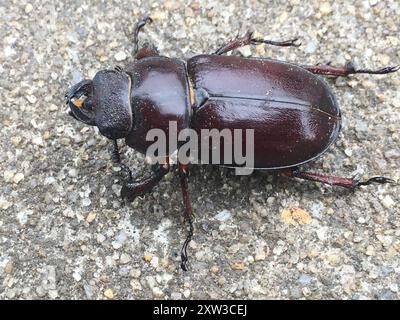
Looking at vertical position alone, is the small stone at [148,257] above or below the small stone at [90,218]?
below

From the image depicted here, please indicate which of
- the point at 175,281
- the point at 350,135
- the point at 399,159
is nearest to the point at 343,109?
the point at 350,135

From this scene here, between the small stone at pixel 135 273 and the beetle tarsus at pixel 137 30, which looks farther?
the beetle tarsus at pixel 137 30

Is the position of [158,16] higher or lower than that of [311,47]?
higher

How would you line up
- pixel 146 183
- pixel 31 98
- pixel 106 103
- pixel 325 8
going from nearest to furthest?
pixel 106 103, pixel 146 183, pixel 31 98, pixel 325 8

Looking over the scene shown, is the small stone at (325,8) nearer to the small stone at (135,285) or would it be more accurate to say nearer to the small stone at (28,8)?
the small stone at (28,8)

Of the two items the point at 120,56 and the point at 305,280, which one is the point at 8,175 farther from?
the point at 305,280

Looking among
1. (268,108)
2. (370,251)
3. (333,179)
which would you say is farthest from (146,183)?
(370,251)

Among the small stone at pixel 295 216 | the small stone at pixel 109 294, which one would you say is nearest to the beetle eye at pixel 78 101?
the small stone at pixel 109 294
